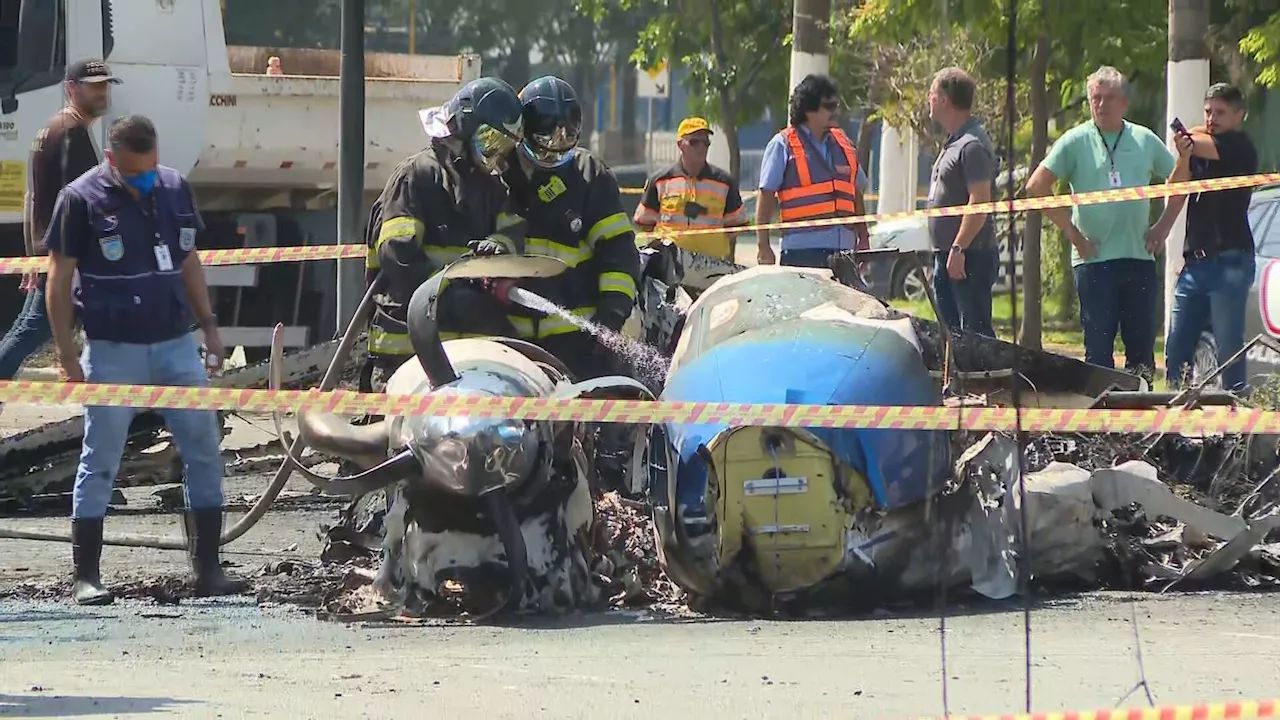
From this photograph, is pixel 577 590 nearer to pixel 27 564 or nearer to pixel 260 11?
pixel 27 564

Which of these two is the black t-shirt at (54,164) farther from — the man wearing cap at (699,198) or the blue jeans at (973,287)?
the blue jeans at (973,287)

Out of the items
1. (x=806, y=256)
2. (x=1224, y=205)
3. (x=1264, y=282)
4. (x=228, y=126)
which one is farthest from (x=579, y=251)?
(x=228, y=126)

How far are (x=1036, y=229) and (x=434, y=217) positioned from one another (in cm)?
977

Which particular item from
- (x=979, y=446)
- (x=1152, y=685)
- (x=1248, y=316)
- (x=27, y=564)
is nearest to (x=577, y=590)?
(x=979, y=446)

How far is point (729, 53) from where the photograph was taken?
24422mm

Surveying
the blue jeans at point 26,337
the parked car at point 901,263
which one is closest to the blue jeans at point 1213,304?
the blue jeans at point 26,337

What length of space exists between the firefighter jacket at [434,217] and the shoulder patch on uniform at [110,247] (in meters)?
0.99

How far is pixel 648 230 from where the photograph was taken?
12000mm

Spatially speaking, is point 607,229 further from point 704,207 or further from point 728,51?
point 728,51

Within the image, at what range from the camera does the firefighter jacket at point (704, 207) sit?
457 inches

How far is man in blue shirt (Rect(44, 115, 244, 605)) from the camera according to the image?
714 cm

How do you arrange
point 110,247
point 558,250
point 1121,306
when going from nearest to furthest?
point 110,247 → point 558,250 → point 1121,306

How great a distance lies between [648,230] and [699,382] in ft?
16.8

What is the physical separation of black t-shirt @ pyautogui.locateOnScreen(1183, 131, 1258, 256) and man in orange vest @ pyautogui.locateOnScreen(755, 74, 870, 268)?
1.78 metres
